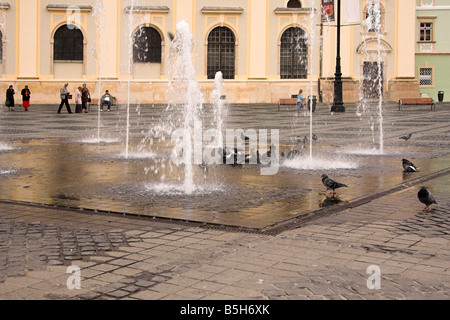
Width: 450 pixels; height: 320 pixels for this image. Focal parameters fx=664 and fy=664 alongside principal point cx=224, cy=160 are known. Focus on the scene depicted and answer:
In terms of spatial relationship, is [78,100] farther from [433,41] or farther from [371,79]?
[433,41]

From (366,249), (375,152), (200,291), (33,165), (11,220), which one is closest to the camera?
(200,291)

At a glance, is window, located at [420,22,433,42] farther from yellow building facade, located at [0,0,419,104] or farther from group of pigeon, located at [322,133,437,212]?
group of pigeon, located at [322,133,437,212]

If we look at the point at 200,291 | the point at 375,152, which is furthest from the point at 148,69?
the point at 200,291

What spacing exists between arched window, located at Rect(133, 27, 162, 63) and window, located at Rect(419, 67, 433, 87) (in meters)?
18.9

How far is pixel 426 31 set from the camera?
153 feet

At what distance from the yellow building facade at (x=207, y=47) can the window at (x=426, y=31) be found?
533 cm

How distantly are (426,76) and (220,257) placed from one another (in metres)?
43.8

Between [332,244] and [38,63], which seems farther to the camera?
[38,63]

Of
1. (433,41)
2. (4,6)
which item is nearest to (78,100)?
(4,6)

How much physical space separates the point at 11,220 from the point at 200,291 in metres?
3.23

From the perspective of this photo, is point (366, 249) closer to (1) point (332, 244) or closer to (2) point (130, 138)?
(1) point (332, 244)

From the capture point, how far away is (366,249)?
19.3 feet

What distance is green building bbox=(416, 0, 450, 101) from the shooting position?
46.1m
